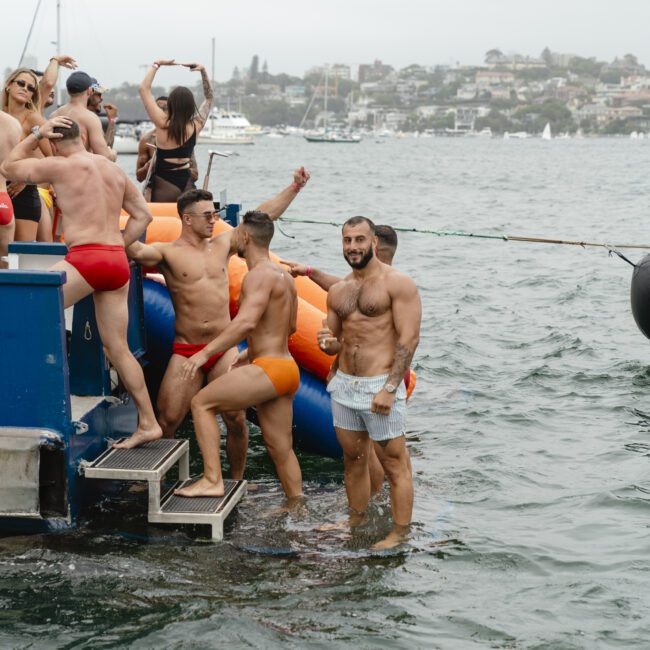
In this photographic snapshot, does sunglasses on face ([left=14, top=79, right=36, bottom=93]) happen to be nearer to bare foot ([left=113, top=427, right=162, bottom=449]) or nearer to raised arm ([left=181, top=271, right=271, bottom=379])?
raised arm ([left=181, top=271, right=271, bottom=379])

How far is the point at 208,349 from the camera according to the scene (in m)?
7.56

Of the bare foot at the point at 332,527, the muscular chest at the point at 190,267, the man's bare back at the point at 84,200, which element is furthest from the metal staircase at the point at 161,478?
the man's bare back at the point at 84,200

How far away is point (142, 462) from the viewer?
7184 millimetres

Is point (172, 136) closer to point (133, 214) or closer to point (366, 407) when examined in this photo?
point (133, 214)

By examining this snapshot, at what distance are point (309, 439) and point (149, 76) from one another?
4154mm

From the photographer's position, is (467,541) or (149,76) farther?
(149,76)

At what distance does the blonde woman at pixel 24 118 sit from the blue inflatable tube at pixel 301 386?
40.7 inches

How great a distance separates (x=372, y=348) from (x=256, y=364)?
87 centimetres

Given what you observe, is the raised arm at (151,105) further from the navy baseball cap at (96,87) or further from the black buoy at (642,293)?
the black buoy at (642,293)

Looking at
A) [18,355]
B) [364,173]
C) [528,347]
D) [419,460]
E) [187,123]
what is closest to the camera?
[18,355]

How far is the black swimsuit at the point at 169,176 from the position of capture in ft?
36.2

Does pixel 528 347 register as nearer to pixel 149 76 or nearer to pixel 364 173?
pixel 149 76

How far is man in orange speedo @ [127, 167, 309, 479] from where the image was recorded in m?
7.93

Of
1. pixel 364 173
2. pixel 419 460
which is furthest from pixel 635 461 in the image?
pixel 364 173
